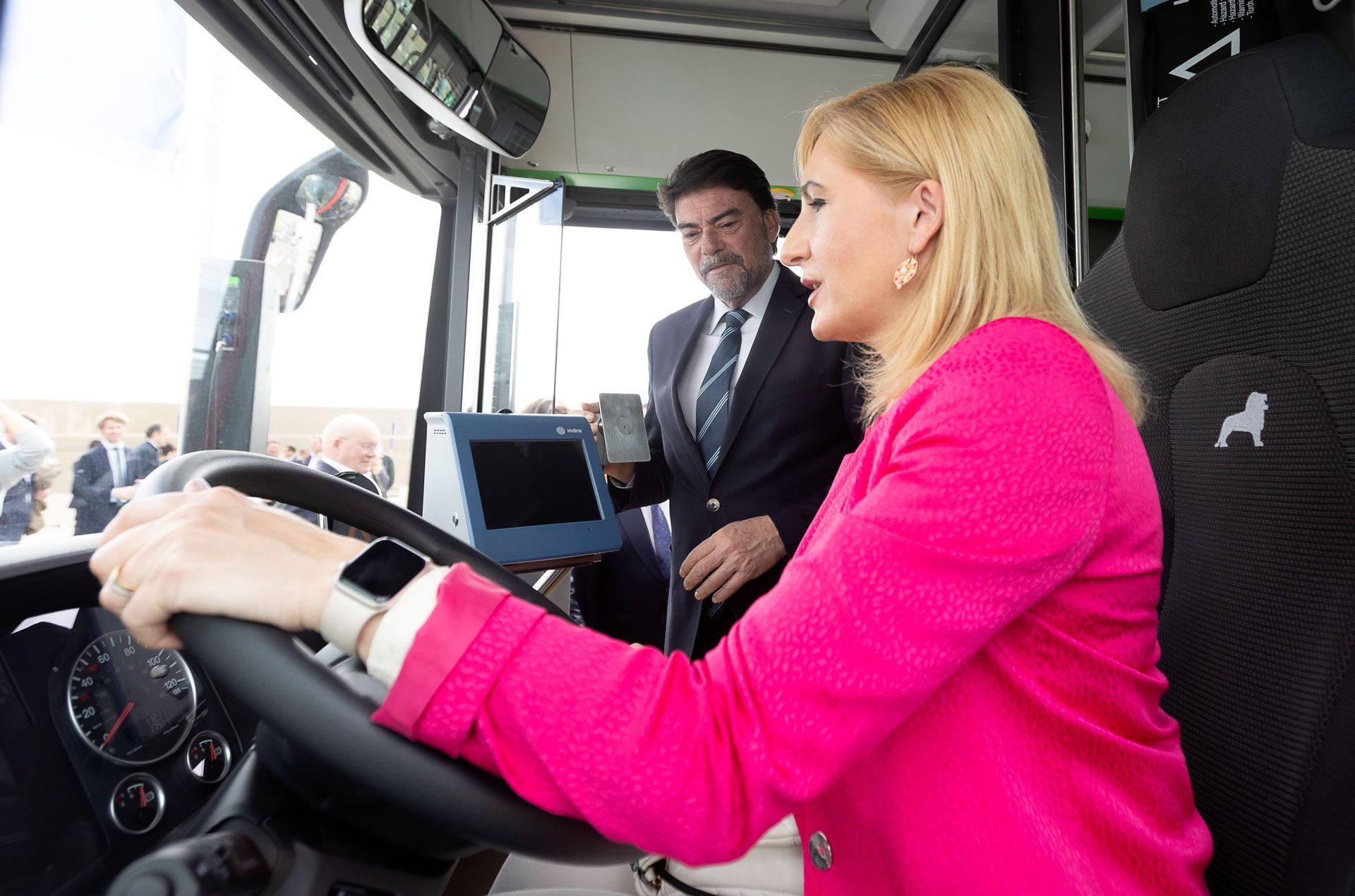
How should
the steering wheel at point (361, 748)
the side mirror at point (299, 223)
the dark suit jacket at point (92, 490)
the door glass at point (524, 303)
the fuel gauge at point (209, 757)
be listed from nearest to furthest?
1. the steering wheel at point (361, 748)
2. the fuel gauge at point (209, 757)
3. the dark suit jacket at point (92, 490)
4. the side mirror at point (299, 223)
5. the door glass at point (524, 303)

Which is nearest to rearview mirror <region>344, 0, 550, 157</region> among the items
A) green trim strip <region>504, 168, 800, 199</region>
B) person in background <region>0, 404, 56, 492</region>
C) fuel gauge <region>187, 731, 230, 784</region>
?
green trim strip <region>504, 168, 800, 199</region>

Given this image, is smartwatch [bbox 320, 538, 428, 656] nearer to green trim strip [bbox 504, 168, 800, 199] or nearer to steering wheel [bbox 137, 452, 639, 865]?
steering wheel [bbox 137, 452, 639, 865]

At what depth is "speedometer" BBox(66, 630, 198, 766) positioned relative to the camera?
0.66 meters

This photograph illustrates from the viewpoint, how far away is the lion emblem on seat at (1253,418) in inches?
27.3

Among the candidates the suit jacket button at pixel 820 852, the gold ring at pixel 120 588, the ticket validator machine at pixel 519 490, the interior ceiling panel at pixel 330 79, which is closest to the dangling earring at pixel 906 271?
the suit jacket button at pixel 820 852

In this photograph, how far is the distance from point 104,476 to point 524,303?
1.79m

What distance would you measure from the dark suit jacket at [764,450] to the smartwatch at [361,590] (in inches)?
58.1

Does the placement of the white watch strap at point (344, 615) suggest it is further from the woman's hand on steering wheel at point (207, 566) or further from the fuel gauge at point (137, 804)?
the fuel gauge at point (137, 804)

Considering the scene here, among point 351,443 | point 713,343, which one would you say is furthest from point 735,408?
point 351,443

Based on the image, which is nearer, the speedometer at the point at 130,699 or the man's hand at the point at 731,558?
the speedometer at the point at 130,699

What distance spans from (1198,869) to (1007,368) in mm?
457

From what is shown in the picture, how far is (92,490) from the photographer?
1.58 m

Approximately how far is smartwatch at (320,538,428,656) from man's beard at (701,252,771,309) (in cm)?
180

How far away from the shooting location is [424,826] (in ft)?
1.82
